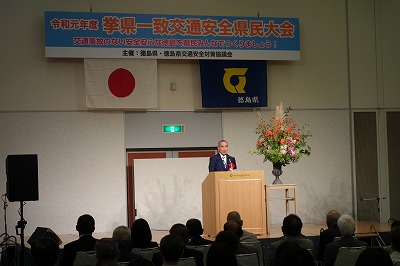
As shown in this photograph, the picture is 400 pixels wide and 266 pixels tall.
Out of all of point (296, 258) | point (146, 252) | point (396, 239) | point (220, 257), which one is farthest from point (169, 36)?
point (296, 258)

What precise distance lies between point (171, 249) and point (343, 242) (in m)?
1.98

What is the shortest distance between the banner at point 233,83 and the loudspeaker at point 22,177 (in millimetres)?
3925

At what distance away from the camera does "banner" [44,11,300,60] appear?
11.6 meters

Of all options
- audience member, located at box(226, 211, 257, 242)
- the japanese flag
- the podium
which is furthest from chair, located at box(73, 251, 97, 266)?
the japanese flag

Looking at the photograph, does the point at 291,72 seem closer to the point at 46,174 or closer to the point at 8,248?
the point at 46,174

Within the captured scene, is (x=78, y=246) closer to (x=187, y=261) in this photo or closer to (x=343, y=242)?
(x=187, y=261)

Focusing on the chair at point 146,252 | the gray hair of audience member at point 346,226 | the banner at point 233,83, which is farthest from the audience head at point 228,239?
the banner at point 233,83

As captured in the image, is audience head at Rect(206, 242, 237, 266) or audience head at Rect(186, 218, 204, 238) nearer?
audience head at Rect(206, 242, 237, 266)

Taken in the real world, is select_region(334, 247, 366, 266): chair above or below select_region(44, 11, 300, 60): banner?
below

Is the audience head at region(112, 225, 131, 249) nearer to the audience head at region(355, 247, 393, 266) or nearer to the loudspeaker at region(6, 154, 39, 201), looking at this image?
the audience head at region(355, 247, 393, 266)

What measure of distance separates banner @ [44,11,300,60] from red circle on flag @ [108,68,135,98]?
0.98 ft

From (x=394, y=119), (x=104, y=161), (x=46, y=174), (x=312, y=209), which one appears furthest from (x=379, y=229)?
(x=46, y=174)

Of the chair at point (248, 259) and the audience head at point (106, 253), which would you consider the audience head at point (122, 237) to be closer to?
the audience head at point (106, 253)

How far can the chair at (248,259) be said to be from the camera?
217 inches
